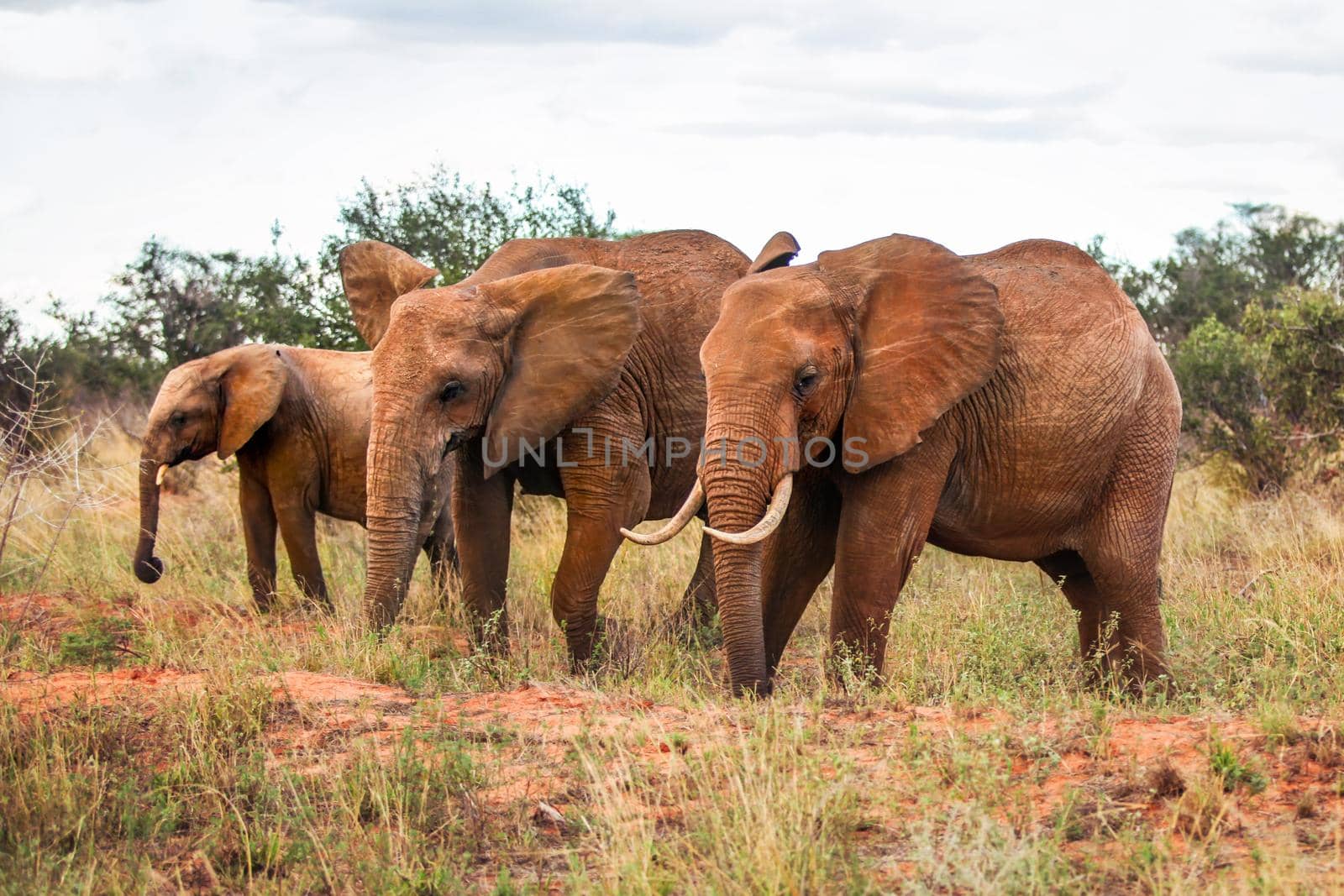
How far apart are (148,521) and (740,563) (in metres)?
5.56

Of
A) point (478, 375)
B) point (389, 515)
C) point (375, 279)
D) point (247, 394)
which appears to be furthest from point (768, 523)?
point (247, 394)

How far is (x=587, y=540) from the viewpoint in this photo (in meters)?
7.98

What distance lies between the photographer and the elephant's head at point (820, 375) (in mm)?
6387

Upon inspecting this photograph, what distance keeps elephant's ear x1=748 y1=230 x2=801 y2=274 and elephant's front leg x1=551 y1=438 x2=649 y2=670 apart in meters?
1.39

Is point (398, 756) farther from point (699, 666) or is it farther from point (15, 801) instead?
point (699, 666)

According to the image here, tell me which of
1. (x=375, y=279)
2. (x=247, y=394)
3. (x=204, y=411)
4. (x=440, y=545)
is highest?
(x=375, y=279)

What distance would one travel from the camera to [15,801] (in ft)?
17.5

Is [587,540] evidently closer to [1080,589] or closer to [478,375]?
[478,375]

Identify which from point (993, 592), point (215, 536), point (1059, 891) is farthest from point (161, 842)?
point (215, 536)

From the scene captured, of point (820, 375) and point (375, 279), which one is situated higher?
point (375, 279)

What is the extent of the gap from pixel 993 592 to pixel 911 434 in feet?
10.5

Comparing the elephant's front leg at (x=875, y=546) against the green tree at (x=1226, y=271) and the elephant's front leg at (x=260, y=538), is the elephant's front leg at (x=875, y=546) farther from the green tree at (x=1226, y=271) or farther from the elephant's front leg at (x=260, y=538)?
the green tree at (x=1226, y=271)

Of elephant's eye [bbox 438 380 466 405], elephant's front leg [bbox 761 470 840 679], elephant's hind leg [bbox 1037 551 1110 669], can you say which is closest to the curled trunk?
elephant's front leg [bbox 761 470 840 679]

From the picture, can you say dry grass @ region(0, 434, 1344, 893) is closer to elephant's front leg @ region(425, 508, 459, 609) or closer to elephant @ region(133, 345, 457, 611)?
elephant @ region(133, 345, 457, 611)
